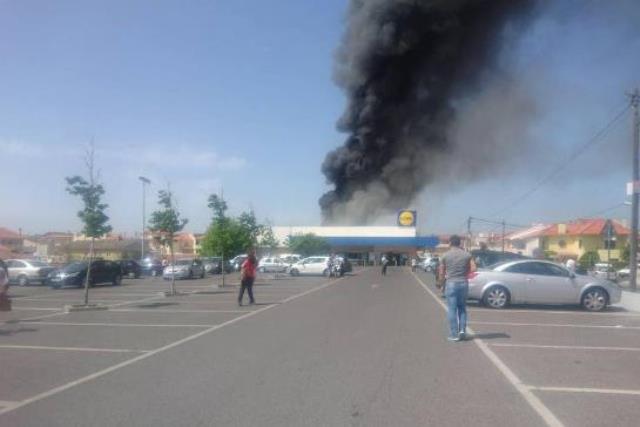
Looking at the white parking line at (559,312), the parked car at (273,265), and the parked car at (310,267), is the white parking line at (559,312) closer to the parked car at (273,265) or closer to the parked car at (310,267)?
the parked car at (310,267)

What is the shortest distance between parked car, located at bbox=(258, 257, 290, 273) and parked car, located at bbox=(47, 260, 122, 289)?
15.0 m

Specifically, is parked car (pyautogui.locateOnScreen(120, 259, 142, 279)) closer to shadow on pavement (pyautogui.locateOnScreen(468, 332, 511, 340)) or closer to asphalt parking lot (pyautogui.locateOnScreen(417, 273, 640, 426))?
asphalt parking lot (pyautogui.locateOnScreen(417, 273, 640, 426))

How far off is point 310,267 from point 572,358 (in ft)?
104

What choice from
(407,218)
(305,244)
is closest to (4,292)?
(305,244)

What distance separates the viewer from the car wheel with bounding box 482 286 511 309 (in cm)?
1641

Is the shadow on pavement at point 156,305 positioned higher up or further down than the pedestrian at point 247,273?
further down

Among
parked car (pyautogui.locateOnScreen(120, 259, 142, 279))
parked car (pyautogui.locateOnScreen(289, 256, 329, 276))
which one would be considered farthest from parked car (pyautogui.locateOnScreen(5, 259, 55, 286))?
parked car (pyautogui.locateOnScreen(289, 256, 329, 276))

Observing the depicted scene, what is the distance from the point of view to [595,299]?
16422 millimetres

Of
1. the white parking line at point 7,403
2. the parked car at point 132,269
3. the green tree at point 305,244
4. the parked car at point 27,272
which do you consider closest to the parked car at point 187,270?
the parked car at point 132,269

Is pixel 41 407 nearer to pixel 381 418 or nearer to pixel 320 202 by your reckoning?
Answer: pixel 381 418

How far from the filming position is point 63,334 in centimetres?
1180

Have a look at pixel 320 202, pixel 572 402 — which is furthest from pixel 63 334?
pixel 320 202

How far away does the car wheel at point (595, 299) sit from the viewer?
16.4 m

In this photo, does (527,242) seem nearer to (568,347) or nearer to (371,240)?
(371,240)
